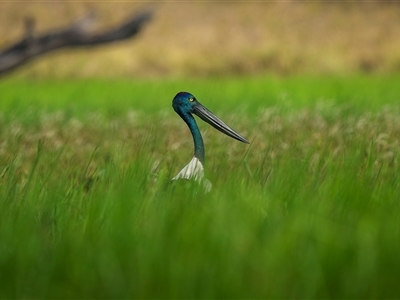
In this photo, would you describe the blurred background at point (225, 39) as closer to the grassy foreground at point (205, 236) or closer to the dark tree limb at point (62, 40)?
the dark tree limb at point (62, 40)

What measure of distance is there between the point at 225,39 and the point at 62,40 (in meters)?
11.8

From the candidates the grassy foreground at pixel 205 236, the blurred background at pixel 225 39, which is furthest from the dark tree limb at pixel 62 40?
the blurred background at pixel 225 39

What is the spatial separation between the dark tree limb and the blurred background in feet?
28.9

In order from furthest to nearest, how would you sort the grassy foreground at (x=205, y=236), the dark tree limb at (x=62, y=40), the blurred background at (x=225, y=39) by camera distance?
the blurred background at (x=225, y=39), the dark tree limb at (x=62, y=40), the grassy foreground at (x=205, y=236)

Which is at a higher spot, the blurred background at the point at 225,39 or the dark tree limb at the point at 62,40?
the blurred background at the point at 225,39

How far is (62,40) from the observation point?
35.5 ft

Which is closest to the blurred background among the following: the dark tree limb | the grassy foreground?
the dark tree limb

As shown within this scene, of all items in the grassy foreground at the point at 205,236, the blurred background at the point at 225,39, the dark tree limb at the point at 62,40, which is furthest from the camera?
the blurred background at the point at 225,39

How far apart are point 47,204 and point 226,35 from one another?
19.8 meters

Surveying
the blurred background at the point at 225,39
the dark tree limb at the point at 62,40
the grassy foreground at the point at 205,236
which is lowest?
the grassy foreground at the point at 205,236

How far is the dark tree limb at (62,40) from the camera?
1053 cm

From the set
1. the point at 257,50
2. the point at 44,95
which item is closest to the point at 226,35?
the point at 257,50

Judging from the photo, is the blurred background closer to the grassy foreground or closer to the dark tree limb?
the dark tree limb

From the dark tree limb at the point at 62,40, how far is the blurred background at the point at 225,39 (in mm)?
8811
